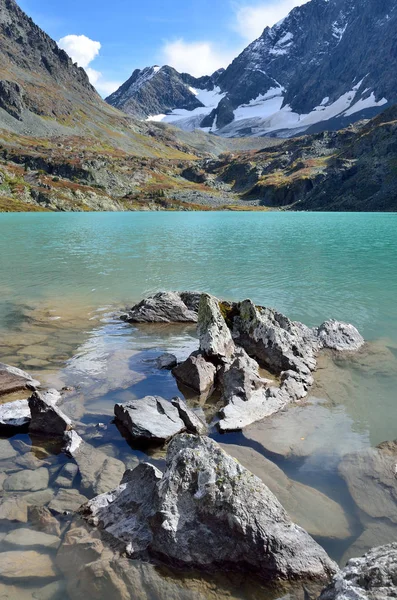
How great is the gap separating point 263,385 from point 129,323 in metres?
9.95

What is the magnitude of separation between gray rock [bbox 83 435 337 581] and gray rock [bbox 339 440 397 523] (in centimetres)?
188

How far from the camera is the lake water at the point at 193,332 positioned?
9.42 m

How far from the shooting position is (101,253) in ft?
161

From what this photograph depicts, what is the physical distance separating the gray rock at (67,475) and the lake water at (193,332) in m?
0.17

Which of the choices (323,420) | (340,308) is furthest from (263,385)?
(340,308)

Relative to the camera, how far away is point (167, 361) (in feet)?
49.5

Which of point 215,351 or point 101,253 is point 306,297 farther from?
point 101,253

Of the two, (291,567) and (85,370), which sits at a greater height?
(291,567)

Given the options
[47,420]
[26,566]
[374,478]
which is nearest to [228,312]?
[47,420]

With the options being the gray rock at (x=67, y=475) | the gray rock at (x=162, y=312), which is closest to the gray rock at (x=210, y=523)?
the gray rock at (x=67, y=475)

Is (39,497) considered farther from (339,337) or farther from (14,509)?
(339,337)

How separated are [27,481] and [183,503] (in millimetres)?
3388

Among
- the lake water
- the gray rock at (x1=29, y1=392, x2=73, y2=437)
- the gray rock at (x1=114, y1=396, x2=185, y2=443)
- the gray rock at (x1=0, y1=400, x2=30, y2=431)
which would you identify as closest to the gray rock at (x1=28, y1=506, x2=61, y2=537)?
the lake water

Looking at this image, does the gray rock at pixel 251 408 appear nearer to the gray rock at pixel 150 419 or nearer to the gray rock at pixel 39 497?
the gray rock at pixel 150 419
